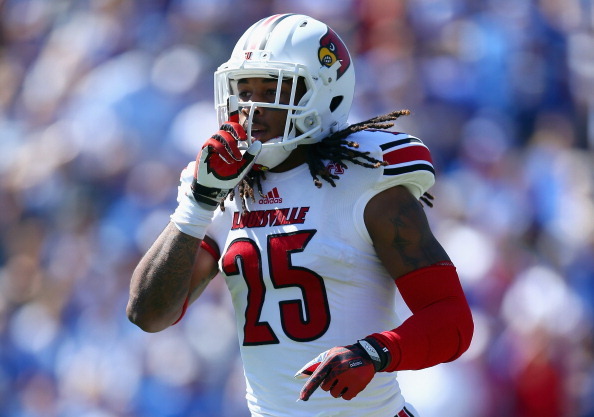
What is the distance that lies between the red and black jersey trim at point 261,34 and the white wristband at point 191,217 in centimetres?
41

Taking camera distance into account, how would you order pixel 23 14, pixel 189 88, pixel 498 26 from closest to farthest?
pixel 498 26
pixel 189 88
pixel 23 14

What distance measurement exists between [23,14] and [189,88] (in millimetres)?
2151

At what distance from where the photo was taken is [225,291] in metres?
4.36

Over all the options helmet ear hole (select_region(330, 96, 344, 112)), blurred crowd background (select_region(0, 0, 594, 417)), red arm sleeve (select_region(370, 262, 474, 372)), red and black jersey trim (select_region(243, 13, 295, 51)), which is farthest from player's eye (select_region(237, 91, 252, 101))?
blurred crowd background (select_region(0, 0, 594, 417))

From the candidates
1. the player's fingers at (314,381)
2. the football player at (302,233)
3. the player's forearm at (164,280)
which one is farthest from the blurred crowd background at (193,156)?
the player's fingers at (314,381)

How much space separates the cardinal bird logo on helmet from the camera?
2406 mm

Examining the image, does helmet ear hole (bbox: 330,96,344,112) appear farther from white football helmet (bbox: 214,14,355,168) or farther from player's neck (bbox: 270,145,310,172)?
player's neck (bbox: 270,145,310,172)

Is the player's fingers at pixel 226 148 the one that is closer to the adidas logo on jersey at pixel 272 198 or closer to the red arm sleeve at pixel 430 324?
the adidas logo on jersey at pixel 272 198

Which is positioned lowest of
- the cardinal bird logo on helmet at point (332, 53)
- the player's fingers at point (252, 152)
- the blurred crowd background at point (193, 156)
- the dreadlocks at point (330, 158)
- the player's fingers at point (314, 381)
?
the blurred crowd background at point (193, 156)

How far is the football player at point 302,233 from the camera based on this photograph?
7.11 feet

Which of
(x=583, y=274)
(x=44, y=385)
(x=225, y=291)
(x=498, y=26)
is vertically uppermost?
(x=498, y=26)

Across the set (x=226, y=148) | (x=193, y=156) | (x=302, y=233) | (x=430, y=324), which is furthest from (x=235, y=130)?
(x=193, y=156)

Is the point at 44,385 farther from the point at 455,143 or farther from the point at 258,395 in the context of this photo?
the point at 258,395

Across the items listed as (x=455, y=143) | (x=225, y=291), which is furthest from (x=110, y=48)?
(x=455, y=143)
